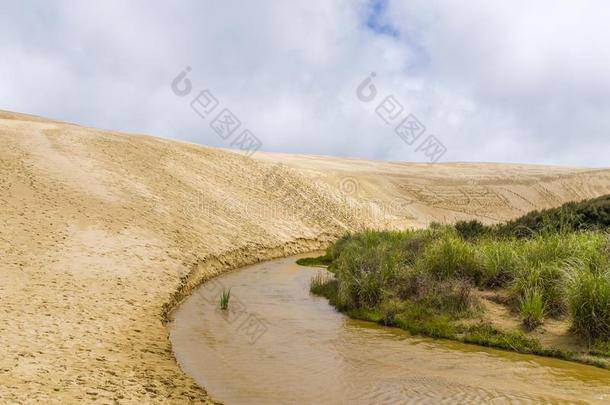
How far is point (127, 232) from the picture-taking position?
18.4m

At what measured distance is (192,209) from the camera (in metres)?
25.1

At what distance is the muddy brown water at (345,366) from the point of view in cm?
803

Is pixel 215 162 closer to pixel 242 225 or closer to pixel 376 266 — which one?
pixel 242 225

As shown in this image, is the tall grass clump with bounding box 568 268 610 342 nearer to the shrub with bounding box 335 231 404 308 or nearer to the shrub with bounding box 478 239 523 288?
the shrub with bounding box 478 239 523 288

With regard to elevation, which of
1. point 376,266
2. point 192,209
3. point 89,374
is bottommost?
point 89,374

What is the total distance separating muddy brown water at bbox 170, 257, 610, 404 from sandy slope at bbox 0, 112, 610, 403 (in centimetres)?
75

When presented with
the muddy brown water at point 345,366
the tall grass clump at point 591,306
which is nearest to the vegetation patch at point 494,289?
the tall grass clump at point 591,306

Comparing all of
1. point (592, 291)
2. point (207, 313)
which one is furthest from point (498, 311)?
point (207, 313)

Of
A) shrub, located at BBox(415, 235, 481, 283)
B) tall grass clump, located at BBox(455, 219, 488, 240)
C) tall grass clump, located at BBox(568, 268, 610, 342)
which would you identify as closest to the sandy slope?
shrub, located at BBox(415, 235, 481, 283)

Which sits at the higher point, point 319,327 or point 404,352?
point 404,352

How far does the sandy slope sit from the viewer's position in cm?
827

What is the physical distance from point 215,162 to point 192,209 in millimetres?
11273

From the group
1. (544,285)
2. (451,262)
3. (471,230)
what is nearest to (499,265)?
(451,262)

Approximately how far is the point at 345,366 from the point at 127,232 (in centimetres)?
1132
